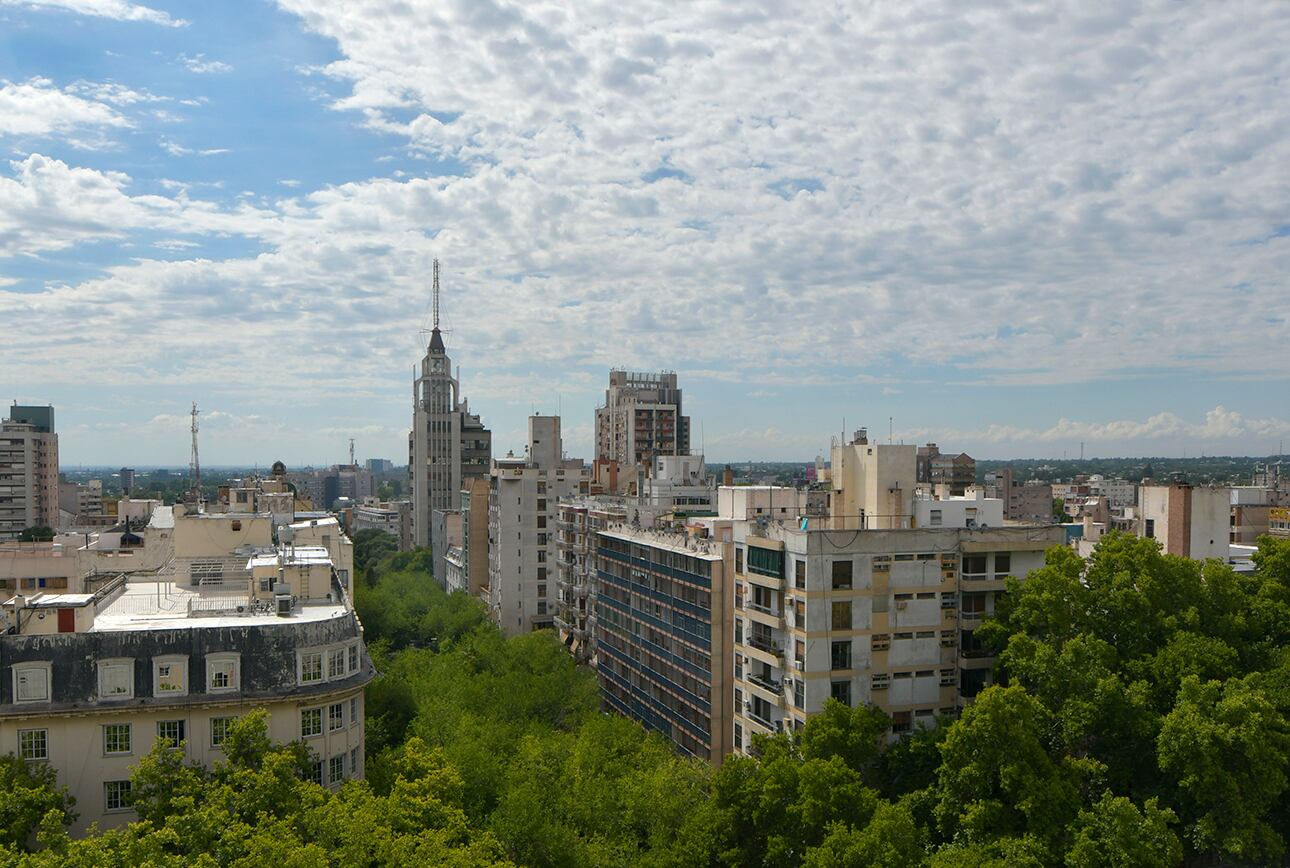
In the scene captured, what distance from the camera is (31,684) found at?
129 feet

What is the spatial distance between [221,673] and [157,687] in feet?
7.93

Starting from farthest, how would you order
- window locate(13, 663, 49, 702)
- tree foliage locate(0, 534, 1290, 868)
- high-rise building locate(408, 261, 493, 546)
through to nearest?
1. high-rise building locate(408, 261, 493, 546)
2. window locate(13, 663, 49, 702)
3. tree foliage locate(0, 534, 1290, 868)

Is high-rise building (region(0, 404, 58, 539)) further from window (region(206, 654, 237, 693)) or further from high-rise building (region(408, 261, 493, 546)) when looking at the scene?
window (region(206, 654, 237, 693))

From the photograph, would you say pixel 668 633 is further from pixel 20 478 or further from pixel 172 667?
pixel 20 478

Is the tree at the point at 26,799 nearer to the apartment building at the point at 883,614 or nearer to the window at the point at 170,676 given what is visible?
the window at the point at 170,676

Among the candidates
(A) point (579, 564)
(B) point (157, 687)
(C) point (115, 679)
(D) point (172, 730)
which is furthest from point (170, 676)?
(A) point (579, 564)

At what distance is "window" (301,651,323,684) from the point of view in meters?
42.0

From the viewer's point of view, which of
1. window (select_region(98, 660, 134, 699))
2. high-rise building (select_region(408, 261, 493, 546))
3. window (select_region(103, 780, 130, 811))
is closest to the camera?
window (select_region(103, 780, 130, 811))

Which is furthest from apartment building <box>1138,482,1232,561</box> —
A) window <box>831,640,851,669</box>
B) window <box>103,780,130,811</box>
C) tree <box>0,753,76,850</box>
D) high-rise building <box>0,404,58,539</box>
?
high-rise building <box>0,404,58,539</box>

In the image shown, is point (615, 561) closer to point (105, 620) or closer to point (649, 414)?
point (105, 620)

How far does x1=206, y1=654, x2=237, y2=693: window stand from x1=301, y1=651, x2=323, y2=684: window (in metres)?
2.67

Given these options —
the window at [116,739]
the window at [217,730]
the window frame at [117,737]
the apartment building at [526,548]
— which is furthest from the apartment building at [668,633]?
the window at [116,739]

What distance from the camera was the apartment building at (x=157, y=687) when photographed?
3928cm

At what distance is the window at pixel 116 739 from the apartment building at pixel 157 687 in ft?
0.16
